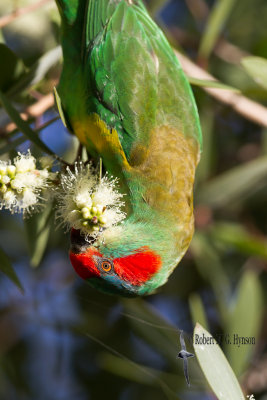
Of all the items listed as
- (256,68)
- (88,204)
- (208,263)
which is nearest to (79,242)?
(88,204)

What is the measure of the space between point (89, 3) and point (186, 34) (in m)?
1.49

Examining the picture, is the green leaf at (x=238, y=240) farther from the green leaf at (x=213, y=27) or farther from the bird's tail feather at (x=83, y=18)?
the bird's tail feather at (x=83, y=18)

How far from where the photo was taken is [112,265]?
6.18 ft

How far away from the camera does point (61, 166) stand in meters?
2.06

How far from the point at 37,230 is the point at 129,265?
42cm

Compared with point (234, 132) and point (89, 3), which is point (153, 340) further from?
point (234, 132)

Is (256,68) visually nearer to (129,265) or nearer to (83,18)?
(83,18)

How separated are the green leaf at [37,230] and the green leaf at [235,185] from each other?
1.23 m

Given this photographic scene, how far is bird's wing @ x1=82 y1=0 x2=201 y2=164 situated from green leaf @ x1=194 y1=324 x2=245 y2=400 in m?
0.84

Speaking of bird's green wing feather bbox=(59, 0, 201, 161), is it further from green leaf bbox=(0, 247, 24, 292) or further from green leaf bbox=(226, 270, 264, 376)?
green leaf bbox=(226, 270, 264, 376)

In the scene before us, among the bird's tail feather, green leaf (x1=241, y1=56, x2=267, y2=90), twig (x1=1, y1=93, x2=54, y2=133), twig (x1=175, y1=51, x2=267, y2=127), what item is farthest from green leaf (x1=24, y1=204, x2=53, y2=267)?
twig (x1=175, y1=51, x2=267, y2=127)

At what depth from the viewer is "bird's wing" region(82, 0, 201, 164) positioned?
2.21 metres

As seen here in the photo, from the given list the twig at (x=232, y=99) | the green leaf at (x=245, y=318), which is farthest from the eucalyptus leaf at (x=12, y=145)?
the green leaf at (x=245, y=318)

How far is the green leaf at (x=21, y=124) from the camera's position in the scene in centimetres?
183
